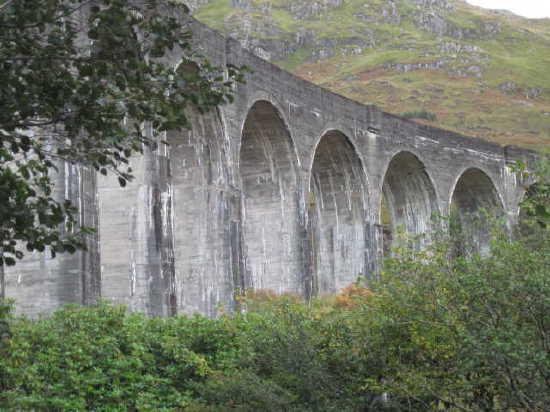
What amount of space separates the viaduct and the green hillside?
23564 mm

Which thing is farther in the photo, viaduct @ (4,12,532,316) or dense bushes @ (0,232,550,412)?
viaduct @ (4,12,532,316)

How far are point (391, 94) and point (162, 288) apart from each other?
5889cm

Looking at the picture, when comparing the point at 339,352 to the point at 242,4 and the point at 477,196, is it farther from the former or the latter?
the point at 242,4

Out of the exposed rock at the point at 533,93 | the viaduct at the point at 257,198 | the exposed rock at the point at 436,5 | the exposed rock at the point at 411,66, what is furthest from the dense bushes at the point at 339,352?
the exposed rock at the point at 436,5

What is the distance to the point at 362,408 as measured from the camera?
10.9 metres

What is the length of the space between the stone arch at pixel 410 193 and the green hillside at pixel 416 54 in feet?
75.6

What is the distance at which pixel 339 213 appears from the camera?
2995 centimetres

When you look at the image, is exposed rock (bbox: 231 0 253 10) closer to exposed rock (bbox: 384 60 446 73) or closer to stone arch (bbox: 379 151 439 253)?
exposed rock (bbox: 384 60 446 73)

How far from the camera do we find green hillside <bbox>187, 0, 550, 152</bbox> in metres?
69.5

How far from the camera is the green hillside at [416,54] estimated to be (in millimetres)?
69500

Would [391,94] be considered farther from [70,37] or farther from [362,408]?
[70,37]

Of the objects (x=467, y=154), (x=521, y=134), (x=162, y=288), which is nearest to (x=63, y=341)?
(x=162, y=288)

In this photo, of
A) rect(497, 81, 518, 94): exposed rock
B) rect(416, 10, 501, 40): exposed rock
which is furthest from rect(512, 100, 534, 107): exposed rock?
rect(416, 10, 501, 40): exposed rock

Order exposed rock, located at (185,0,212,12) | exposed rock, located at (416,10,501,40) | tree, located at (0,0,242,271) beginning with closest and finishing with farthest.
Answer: tree, located at (0,0,242,271) < exposed rock, located at (416,10,501,40) < exposed rock, located at (185,0,212,12)
